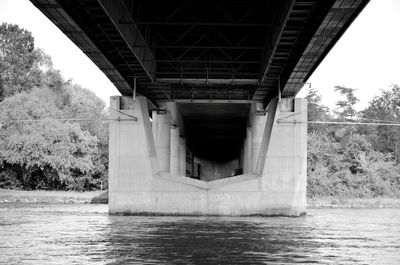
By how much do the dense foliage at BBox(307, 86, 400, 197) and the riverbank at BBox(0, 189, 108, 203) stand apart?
78.5ft

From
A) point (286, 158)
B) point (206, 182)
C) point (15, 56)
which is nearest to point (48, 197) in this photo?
point (206, 182)

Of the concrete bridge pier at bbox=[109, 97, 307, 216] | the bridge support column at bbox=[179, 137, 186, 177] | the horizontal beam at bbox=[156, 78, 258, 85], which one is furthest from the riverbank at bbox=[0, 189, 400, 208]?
the horizontal beam at bbox=[156, 78, 258, 85]

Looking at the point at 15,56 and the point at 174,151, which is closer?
the point at 174,151

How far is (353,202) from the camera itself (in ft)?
291

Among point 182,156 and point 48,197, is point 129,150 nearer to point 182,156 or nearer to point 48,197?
point 182,156

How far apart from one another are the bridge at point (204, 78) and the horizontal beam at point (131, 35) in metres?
0.07

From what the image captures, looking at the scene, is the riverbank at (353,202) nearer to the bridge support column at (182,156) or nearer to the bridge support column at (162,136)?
the bridge support column at (182,156)

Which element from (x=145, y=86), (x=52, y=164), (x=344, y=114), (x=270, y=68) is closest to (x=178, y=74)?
(x=145, y=86)

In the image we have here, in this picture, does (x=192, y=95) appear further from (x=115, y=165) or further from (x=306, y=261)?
(x=306, y=261)

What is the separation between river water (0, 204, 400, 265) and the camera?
22.1 metres

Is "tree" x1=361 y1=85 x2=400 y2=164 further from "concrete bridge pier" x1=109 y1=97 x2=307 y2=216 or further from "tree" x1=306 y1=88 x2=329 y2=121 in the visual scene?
"concrete bridge pier" x1=109 y1=97 x2=307 y2=216

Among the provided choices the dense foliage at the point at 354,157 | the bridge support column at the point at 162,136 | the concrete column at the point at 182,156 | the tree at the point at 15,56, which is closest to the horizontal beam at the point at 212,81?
the bridge support column at the point at 162,136

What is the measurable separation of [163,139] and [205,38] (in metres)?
21.7

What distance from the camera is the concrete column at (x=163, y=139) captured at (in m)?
59.2
